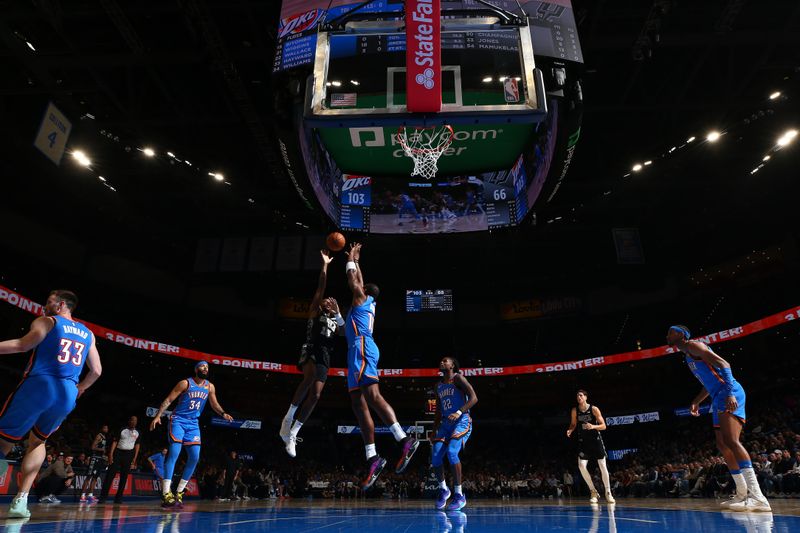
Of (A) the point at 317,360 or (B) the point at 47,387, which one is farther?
(A) the point at 317,360

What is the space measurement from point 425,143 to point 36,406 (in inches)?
301

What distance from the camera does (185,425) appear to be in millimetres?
7707

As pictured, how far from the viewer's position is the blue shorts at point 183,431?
7578 millimetres

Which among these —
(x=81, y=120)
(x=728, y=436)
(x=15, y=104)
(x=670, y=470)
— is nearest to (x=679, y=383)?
(x=670, y=470)

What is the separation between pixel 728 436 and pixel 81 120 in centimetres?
1621

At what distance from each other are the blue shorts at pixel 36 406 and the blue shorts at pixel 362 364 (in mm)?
2698

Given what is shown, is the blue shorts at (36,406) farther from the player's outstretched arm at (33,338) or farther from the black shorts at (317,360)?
the black shorts at (317,360)

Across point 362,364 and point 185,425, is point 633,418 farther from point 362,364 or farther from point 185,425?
point 362,364

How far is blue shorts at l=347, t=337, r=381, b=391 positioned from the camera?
5.93 meters

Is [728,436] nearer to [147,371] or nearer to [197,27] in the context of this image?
[197,27]

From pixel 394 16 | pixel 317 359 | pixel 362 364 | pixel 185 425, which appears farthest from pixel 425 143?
pixel 185 425

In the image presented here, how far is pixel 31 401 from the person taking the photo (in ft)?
15.3

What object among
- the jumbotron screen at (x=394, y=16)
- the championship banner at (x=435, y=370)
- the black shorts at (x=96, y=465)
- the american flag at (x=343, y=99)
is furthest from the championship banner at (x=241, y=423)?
the american flag at (x=343, y=99)

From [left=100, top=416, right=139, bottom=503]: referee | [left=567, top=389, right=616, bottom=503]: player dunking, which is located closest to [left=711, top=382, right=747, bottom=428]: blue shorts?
[left=567, top=389, right=616, bottom=503]: player dunking
